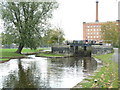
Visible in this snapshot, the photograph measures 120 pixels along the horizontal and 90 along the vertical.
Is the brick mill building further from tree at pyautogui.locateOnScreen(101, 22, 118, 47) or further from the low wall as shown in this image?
the low wall

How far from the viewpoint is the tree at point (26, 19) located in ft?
97.8

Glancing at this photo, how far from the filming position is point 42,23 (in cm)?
3266

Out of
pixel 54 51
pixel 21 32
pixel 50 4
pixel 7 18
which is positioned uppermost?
pixel 50 4

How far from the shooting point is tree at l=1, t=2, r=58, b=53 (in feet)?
97.8

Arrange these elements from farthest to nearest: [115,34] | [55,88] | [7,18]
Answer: [115,34]
[7,18]
[55,88]

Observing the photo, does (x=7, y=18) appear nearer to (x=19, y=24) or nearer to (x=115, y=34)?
(x=19, y=24)

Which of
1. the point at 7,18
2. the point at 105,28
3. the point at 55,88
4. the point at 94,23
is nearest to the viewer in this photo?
the point at 55,88

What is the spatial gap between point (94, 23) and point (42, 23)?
245ft

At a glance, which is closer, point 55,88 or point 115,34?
point 55,88

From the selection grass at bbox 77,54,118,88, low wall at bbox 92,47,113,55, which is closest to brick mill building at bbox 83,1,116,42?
low wall at bbox 92,47,113,55

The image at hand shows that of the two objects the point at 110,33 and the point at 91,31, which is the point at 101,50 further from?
the point at 91,31

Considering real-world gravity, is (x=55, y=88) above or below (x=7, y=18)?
below

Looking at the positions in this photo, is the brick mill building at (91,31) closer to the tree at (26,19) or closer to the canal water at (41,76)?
the tree at (26,19)

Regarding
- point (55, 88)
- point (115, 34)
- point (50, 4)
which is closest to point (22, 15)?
point (50, 4)
